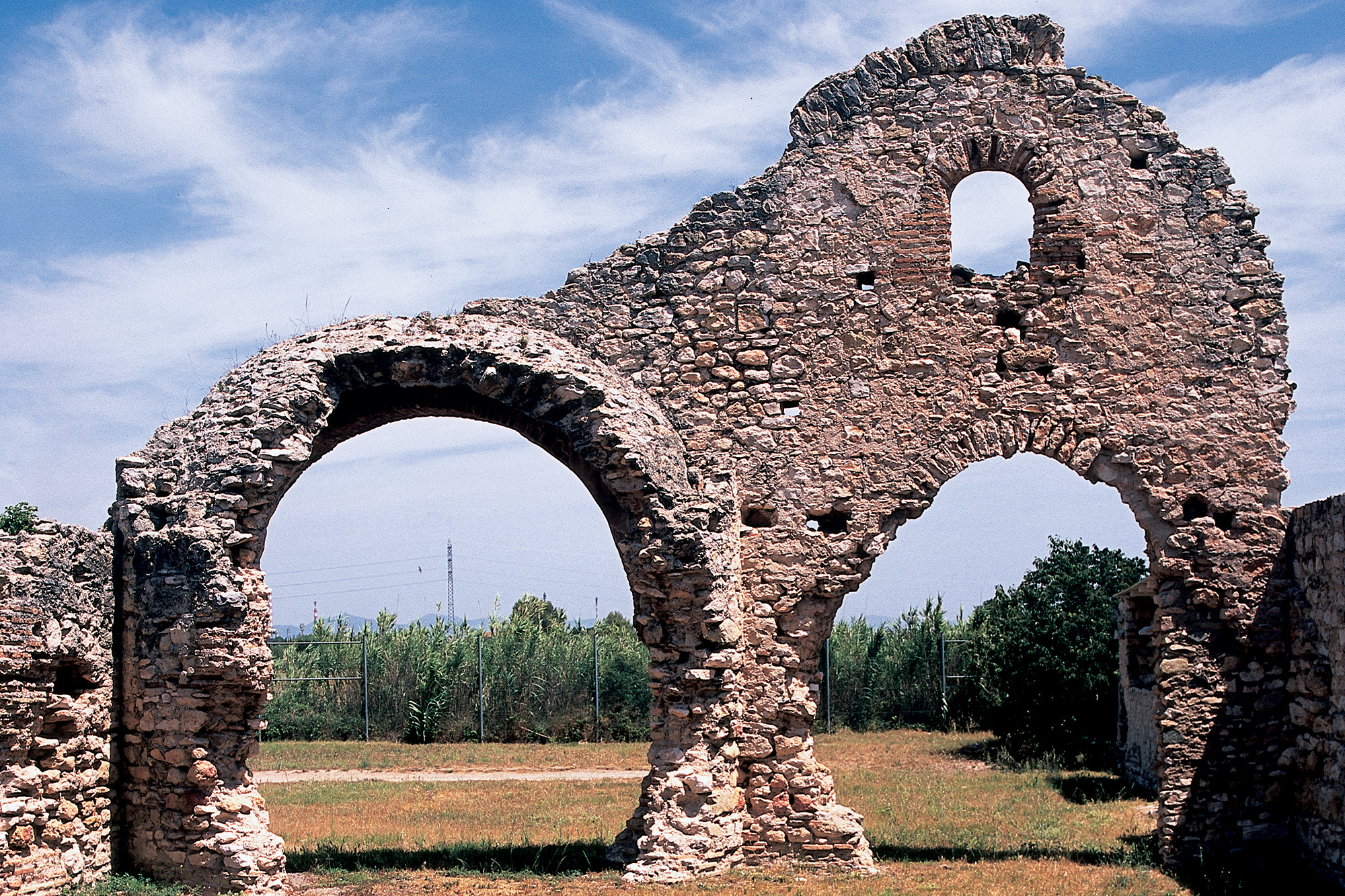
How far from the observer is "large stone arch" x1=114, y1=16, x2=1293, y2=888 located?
9.64 meters

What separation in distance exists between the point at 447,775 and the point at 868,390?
11.1 meters

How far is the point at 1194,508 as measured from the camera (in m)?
10.0

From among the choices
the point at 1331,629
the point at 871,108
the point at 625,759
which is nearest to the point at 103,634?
the point at 871,108

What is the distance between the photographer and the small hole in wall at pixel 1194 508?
32.7 feet

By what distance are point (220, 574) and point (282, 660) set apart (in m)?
17.7

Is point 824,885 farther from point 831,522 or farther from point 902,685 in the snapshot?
point 902,685

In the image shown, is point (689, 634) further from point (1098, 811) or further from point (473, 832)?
point (1098, 811)

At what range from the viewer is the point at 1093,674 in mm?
17875

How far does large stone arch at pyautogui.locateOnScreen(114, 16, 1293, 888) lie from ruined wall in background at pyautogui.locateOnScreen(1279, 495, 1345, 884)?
8.6 inches

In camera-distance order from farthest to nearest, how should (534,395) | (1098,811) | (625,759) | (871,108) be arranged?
1. (625,759)
2. (1098,811)
3. (871,108)
4. (534,395)

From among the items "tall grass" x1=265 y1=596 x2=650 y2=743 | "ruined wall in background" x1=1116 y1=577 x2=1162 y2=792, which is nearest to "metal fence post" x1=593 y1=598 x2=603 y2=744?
"tall grass" x1=265 y1=596 x2=650 y2=743

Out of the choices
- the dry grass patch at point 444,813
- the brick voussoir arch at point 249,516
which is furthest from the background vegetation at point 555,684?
the brick voussoir arch at point 249,516

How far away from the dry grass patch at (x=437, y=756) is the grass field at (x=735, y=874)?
0.10 meters

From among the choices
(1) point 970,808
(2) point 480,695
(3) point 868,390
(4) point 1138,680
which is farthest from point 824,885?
(2) point 480,695
